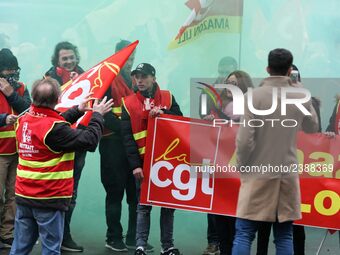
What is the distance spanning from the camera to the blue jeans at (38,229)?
512 centimetres

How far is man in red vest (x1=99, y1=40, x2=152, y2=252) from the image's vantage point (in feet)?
22.3

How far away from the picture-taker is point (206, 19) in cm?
698

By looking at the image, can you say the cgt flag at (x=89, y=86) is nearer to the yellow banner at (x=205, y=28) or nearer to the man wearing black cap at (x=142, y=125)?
the man wearing black cap at (x=142, y=125)

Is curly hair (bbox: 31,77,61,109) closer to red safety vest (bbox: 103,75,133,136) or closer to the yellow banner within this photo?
red safety vest (bbox: 103,75,133,136)

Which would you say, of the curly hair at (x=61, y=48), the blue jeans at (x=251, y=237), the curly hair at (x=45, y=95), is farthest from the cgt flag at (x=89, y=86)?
the blue jeans at (x=251, y=237)

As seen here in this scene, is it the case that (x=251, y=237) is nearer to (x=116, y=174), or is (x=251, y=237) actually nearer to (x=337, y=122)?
(x=337, y=122)

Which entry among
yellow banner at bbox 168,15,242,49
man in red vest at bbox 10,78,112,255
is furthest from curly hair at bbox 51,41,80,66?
man in red vest at bbox 10,78,112,255

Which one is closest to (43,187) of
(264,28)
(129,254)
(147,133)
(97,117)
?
(97,117)

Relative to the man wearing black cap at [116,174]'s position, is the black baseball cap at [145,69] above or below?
above

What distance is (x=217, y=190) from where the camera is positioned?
623 cm

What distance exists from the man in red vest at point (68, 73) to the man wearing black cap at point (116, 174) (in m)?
0.26

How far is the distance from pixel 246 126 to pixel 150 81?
1.54m

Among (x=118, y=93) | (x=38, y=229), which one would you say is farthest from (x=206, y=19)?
(x=38, y=229)

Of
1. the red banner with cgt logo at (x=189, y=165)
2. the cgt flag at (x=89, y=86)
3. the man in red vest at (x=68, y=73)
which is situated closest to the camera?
the cgt flag at (x=89, y=86)
